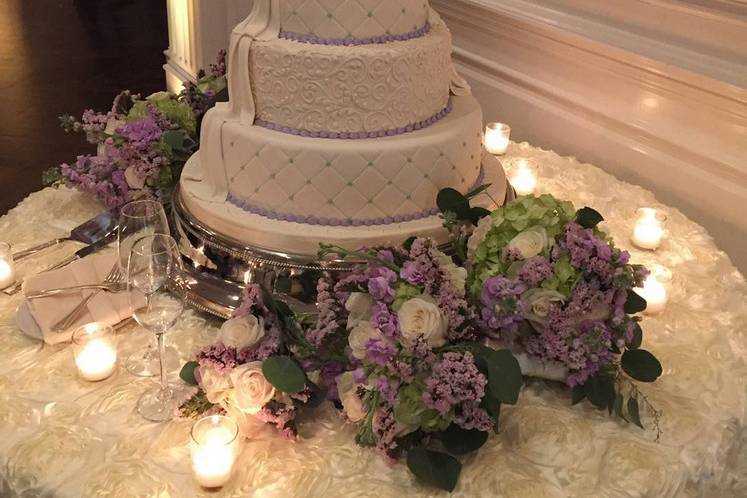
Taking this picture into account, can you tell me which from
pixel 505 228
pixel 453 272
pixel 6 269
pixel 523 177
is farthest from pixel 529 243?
pixel 6 269

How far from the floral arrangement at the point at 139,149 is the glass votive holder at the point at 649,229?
1.55 metres

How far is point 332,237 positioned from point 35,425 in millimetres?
869

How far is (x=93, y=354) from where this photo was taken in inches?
75.0

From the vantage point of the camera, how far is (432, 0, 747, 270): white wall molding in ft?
9.46

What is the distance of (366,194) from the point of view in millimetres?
2111

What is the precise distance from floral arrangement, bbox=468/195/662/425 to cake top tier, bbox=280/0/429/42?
2.05 feet

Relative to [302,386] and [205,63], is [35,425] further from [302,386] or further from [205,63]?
[205,63]

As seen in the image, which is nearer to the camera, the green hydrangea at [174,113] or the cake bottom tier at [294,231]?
the cake bottom tier at [294,231]

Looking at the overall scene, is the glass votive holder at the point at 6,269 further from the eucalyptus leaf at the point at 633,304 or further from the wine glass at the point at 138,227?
the eucalyptus leaf at the point at 633,304

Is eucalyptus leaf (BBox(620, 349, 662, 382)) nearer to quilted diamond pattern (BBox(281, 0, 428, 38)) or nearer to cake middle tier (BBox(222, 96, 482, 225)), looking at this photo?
cake middle tier (BBox(222, 96, 482, 225))

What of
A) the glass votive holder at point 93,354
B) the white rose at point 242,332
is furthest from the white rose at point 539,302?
the glass votive holder at point 93,354

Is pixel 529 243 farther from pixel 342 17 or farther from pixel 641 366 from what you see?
pixel 342 17

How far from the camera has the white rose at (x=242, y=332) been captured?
1.75 m

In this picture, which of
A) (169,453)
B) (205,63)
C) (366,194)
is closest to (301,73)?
(366,194)
